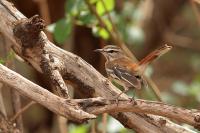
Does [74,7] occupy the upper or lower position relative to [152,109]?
upper

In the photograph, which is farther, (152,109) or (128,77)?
(128,77)

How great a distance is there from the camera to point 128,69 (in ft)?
12.5

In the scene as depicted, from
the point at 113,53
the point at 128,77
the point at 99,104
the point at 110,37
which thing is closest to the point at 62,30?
the point at 113,53

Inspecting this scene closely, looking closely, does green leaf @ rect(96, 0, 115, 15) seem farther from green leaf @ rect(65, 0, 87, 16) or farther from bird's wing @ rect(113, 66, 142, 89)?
bird's wing @ rect(113, 66, 142, 89)

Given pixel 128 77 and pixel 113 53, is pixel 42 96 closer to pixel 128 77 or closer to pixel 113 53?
pixel 128 77

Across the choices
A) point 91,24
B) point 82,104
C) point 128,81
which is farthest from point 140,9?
point 82,104

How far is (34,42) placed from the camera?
3.36 m

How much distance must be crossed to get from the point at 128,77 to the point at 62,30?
2.70 feet

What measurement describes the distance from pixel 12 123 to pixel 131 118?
0.78 m

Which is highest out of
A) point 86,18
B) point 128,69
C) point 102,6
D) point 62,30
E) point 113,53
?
point 102,6

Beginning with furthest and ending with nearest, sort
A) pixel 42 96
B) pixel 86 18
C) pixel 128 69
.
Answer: pixel 86 18 → pixel 128 69 → pixel 42 96

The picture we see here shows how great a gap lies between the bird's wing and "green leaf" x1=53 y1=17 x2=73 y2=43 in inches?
20.3

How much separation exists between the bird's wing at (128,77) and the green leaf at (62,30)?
1.69 feet

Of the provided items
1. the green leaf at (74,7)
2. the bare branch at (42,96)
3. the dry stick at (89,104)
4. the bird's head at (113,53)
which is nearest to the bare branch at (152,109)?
the dry stick at (89,104)
